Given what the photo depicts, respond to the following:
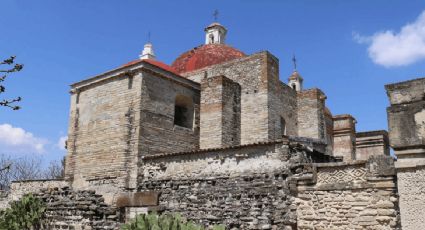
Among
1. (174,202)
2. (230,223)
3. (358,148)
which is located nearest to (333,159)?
(230,223)

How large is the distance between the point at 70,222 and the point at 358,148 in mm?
15808

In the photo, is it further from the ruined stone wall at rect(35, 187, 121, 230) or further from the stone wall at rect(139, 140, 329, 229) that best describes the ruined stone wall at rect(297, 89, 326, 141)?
the ruined stone wall at rect(35, 187, 121, 230)

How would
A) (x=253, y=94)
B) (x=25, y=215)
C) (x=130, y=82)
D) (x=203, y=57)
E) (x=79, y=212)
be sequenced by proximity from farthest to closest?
(x=203, y=57) → (x=253, y=94) → (x=130, y=82) → (x=25, y=215) → (x=79, y=212)

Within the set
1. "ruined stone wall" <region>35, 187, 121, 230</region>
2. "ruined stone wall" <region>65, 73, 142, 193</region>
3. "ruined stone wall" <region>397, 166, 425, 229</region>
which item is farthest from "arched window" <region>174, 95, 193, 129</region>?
"ruined stone wall" <region>397, 166, 425, 229</region>

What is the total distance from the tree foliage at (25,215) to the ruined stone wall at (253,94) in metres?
7.80

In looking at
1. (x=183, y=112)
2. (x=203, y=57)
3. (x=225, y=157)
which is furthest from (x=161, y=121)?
(x=203, y=57)

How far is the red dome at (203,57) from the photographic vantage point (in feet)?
68.2

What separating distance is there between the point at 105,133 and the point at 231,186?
5606mm

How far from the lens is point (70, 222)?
12.1 metres

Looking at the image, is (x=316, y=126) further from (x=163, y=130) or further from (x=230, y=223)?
(x=230, y=223)

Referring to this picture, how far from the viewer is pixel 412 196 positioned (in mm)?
4531

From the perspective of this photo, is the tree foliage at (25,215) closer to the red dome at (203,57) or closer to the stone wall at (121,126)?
the stone wall at (121,126)

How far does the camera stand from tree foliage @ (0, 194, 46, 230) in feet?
41.6

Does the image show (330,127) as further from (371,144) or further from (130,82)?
(130,82)
